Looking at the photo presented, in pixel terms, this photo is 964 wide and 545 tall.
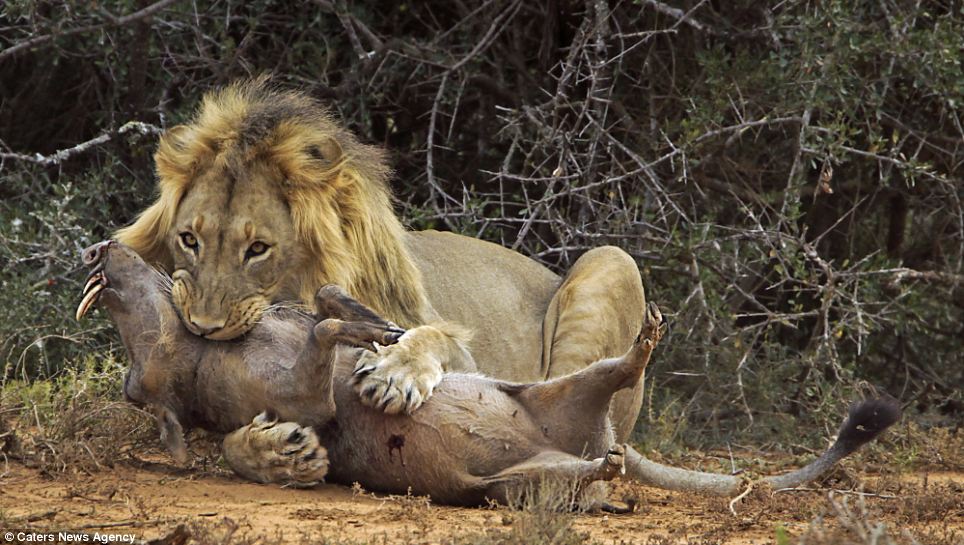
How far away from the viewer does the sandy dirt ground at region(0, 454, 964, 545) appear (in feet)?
11.0

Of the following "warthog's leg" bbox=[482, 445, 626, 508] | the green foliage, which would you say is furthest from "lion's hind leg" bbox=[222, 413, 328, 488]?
the green foliage

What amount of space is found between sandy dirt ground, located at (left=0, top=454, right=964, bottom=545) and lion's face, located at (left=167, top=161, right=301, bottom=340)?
53 centimetres

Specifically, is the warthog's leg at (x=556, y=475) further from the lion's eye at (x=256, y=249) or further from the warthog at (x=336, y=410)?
the lion's eye at (x=256, y=249)

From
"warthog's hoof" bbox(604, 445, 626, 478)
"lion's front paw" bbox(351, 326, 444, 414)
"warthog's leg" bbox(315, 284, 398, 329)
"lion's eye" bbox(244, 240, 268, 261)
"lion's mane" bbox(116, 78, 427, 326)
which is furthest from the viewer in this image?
"lion's mane" bbox(116, 78, 427, 326)

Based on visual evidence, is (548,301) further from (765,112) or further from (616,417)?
(765,112)

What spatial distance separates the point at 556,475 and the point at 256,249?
4.65 feet

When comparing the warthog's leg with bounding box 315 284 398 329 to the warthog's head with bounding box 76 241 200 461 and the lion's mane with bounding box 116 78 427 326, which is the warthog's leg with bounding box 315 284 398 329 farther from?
the lion's mane with bounding box 116 78 427 326

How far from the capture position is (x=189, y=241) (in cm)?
468

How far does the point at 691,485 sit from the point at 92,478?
1.97 meters

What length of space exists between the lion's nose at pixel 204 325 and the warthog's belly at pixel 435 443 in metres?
0.43

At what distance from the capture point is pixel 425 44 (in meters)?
7.18

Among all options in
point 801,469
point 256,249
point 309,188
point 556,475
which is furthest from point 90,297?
point 801,469

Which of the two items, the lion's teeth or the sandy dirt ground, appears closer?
the sandy dirt ground

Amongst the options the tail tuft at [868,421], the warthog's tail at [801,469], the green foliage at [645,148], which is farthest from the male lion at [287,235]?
the tail tuft at [868,421]
